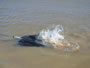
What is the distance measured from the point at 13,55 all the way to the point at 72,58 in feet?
4.41

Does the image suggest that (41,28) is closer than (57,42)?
No

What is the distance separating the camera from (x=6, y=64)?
121 inches

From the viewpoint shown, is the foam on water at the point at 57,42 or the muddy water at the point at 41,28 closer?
the muddy water at the point at 41,28

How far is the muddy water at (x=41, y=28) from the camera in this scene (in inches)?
124

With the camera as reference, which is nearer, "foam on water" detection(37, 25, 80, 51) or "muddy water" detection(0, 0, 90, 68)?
"muddy water" detection(0, 0, 90, 68)

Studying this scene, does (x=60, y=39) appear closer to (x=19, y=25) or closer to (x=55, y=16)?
(x=19, y=25)

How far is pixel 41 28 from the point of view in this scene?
530cm

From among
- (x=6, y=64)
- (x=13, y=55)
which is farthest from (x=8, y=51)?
(x=6, y=64)

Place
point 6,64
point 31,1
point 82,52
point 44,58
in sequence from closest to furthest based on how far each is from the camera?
point 6,64 < point 44,58 < point 82,52 < point 31,1

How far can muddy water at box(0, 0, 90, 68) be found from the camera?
10.3 feet

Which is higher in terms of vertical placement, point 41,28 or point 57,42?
point 41,28

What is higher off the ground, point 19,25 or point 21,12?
point 21,12

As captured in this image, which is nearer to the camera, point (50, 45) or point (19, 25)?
point (50, 45)

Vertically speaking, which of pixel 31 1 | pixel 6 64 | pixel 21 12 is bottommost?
pixel 6 64
